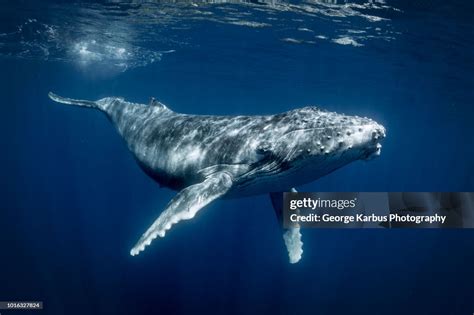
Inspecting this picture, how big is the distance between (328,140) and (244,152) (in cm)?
205

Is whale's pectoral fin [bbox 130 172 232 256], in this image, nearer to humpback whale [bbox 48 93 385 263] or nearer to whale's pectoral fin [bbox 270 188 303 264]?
humpback whale [bbox 48 93 385 263]

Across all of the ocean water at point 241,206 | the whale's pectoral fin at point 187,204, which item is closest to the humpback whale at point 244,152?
the whale's pectoral fin at point 187,204

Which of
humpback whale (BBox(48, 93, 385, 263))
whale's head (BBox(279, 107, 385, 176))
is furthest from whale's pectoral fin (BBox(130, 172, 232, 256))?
A: whale's head (BBox(279, 107, 385, 176))

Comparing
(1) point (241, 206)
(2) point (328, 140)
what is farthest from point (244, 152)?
(1) point (241, 206)

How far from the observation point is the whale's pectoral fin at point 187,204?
6484 mm

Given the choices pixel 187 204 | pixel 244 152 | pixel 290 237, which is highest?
pixel 244 152

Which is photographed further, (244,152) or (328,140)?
(244,152)

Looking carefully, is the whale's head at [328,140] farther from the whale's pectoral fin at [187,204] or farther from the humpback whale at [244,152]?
the whale's pectoral fin at [187,204]

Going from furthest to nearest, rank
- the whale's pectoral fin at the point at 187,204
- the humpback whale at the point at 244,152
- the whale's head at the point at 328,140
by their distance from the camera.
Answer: the whale's pectoral fin at the point at 187,204 < the humpback whale at the point at 244,152 < the whale's head at the point at 328,140

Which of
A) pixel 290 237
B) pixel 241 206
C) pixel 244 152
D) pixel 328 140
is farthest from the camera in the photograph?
pixel 241 206

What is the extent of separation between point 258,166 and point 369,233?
4271 cm

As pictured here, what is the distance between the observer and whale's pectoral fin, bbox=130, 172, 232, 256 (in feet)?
21.3

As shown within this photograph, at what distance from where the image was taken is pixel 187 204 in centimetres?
684

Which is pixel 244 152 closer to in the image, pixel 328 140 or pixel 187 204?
pixel 187 204
